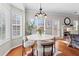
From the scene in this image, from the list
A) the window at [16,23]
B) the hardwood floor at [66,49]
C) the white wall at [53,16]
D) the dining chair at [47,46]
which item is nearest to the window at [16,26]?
the window at [16,23]

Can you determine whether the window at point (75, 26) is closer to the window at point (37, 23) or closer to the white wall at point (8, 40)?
the window at point (37, 23)

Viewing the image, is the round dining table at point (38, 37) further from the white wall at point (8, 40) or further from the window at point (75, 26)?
the window at point (75, 26)

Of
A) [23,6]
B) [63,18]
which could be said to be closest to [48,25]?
[63,18]

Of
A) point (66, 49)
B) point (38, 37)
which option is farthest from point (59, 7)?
point (66, 49)

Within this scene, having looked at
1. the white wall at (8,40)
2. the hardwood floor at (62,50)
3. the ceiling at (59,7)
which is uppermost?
the ceiling at (59,7)

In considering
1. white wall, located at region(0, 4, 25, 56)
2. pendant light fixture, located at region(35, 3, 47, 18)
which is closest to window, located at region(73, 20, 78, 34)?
pendant light fixture, located at region(35, 3, 47, 18)

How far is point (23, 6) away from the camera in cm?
183

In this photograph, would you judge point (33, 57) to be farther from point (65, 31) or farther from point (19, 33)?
point (65, 31)

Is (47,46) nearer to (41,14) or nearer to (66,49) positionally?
(66,49)

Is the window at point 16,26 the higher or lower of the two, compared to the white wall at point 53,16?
lower

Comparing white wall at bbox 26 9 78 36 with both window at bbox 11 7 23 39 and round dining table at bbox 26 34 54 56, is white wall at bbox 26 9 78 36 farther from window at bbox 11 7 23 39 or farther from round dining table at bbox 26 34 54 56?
round dining table at bbox 26 34 54 56

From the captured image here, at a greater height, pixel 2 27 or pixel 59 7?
pixel 59 7

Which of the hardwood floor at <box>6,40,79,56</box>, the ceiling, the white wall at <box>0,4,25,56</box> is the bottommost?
the hardwood floor at <box>6,40,79,56</box>

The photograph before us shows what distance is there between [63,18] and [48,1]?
36cm
